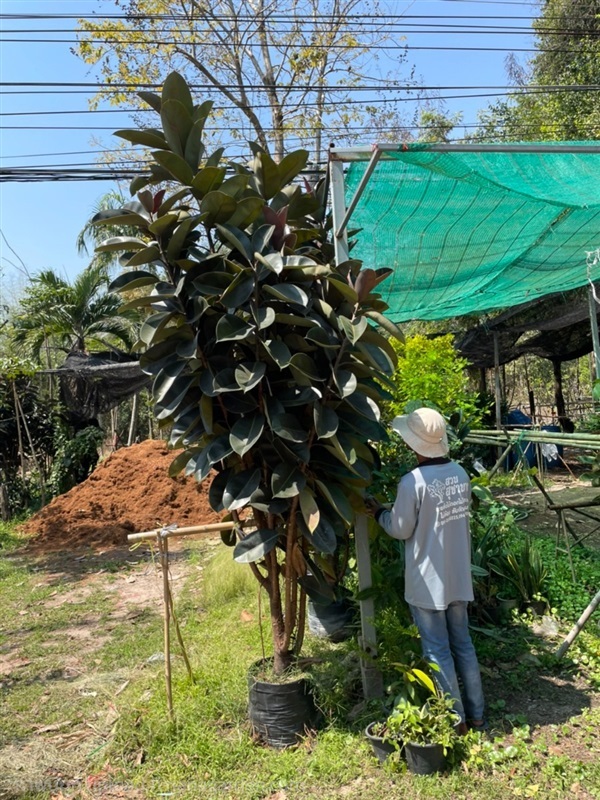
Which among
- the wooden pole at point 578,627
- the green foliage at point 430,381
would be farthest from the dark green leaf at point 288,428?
the wooden pole at point 578,627

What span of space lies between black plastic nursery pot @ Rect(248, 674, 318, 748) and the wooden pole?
1496 millimetres

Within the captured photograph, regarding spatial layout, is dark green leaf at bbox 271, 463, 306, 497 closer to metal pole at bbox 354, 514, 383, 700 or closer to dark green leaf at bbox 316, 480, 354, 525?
dark green leaf at bbox 316, 480, 354, 525

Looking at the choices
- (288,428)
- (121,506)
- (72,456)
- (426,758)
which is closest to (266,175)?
(288,428)

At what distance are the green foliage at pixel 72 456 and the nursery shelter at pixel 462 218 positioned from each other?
6.67 meters

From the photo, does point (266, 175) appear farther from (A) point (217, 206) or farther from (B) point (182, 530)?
(B) point (182, 530)

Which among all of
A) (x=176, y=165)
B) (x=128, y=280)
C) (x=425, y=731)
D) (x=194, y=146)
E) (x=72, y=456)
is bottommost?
(x=425, y=731)

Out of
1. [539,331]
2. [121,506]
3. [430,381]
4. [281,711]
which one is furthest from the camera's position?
[539,331]

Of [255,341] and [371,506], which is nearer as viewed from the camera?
[255,341]

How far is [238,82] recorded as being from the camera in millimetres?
13484

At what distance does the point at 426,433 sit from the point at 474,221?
297cm

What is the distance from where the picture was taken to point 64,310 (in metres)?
12.1

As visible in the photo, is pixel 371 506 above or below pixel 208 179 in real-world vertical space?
below

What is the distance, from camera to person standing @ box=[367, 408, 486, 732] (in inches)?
115

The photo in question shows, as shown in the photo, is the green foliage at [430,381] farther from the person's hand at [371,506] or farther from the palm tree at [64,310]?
the palm tree at [64,310]
